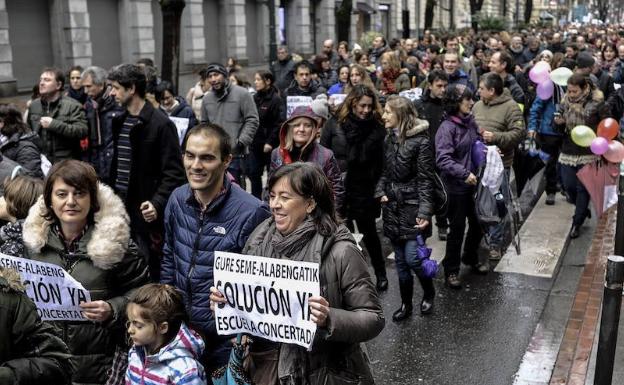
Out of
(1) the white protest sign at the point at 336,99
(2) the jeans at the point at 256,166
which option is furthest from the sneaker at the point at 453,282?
(2) the jeans at the point at 256,166

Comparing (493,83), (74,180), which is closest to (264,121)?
(493,83)

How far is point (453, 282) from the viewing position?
729 centimetres

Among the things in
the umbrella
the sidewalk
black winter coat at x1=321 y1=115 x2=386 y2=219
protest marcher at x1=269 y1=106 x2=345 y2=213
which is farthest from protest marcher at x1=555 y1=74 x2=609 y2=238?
protest marcher at x1=269 y1=106 x2=345 y2=213

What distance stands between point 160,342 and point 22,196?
1260 millimetres

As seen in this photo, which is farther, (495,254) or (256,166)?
(256,166)

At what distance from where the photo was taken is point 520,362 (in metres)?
5.71

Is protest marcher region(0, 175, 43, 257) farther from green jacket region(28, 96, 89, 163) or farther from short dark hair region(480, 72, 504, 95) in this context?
short dark hair region(480, 72, 504, 95)

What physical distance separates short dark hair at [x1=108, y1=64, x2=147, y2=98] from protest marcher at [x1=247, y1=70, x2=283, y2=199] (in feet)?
14.1

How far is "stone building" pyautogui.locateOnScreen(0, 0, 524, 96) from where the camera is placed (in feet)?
61.9

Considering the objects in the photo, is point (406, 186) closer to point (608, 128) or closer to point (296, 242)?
point (608, 128)

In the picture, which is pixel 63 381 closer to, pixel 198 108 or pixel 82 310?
pixel 82 310

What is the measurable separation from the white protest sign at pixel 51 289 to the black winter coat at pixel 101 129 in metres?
3.30

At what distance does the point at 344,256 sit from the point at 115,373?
1364 mm

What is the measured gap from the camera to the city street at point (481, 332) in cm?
556
